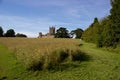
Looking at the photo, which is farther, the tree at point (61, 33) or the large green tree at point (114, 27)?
the tree at point (61, 33)

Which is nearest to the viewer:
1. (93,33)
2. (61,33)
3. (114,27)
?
(114,27)

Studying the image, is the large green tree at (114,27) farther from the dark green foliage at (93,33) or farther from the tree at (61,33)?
the tree at (61,33)

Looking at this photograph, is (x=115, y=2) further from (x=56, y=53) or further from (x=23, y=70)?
(x=23, y=70)

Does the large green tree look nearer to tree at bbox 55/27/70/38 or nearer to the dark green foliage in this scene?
the dark green foliage

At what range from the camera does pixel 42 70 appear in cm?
1368

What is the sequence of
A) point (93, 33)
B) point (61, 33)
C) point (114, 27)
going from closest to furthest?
1. point (114, 27)
2. point (93, 33)
3. point (61, 33)

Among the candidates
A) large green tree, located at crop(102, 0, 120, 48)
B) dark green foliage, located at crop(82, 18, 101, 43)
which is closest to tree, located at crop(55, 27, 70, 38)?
dark green foliage, located at crop(82, 18, 101, 43)

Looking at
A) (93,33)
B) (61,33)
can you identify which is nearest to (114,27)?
(93,33)

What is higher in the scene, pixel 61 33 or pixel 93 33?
pixel 61 33

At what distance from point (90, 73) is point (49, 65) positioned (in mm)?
2781

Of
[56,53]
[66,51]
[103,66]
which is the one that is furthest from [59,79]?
[66,51]

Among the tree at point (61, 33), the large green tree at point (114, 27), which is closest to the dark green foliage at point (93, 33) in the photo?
the large green tree at point (114, 27)

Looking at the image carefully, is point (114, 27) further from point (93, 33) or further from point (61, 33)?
point (61, 33)

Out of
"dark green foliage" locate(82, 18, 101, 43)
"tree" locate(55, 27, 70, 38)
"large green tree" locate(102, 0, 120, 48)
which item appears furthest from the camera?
"tree" locate(55, 27, 70, 38)
